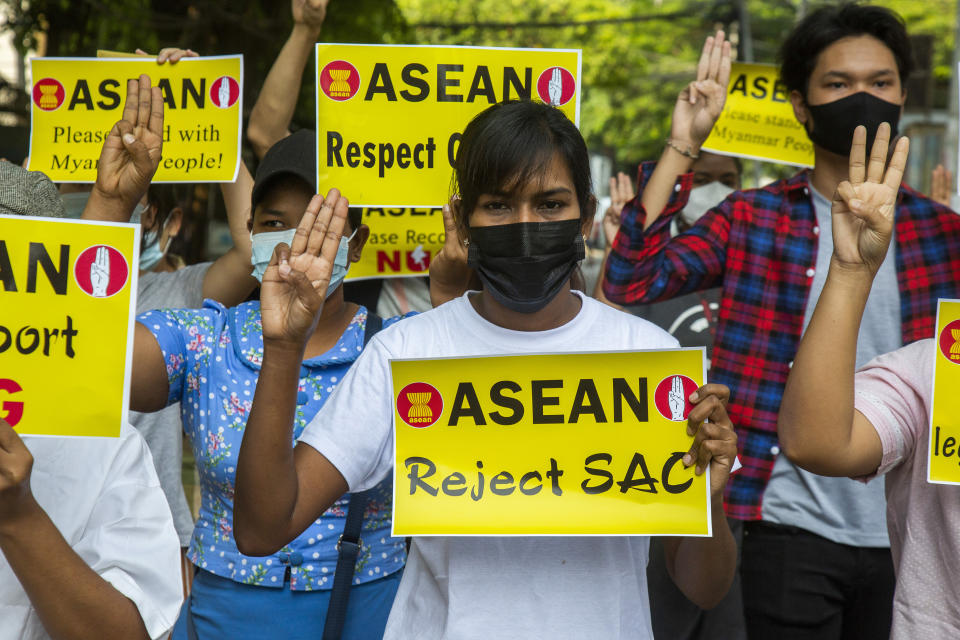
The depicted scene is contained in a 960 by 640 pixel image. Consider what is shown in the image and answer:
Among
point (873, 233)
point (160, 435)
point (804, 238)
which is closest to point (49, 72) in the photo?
point (160, 435)

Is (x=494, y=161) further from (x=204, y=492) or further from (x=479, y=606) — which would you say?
(x=204, y=492)

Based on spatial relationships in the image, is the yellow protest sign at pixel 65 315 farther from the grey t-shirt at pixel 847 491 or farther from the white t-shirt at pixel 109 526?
the grey t-shirt at pixel 847 491

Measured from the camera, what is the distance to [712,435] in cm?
209

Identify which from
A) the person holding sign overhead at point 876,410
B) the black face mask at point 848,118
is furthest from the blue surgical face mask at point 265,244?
the black face mask at point 848,118

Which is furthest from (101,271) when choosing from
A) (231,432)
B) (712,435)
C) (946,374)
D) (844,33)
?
(844,33)

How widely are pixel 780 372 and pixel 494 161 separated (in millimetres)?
1406

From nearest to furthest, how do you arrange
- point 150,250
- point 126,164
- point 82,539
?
point 82,539 → point 126,164 → point 150,250

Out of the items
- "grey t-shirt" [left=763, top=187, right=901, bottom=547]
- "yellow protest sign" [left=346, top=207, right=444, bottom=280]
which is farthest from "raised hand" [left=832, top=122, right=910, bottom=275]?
"yellow protest sign" [left=346, top=207, right=444, bottom=280]

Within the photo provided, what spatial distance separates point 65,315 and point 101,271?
0.10m

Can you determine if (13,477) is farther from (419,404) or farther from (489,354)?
(489,354)

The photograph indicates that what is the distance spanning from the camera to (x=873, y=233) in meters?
2.13

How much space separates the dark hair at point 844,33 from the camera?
329 cm

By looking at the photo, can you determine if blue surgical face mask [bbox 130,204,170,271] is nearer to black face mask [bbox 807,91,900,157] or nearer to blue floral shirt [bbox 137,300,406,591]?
blue floral shirt [bbox 137,300,406,591]

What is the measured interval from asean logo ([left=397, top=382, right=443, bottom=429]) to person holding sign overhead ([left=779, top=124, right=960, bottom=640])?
0.70m
